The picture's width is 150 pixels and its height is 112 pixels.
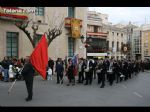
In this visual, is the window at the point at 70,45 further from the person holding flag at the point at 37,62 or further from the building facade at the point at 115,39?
the building facade at the point at 115,39

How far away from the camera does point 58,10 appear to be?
1419 inches

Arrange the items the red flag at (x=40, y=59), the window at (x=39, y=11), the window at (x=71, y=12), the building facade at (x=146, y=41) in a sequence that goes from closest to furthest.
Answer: the red flag at (x=40, y=59)
the window at (x=39, y=11)
the window at (x=71, y=12)
the building facade at (x=146, y=41)

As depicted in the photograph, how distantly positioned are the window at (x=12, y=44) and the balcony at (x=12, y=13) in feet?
5.13

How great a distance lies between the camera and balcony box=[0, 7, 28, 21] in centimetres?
2867

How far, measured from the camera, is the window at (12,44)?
30.2 meters

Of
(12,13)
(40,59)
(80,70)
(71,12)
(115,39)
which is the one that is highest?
(71,12)

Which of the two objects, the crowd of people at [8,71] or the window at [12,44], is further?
the window at [12,44]

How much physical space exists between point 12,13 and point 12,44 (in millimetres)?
2935

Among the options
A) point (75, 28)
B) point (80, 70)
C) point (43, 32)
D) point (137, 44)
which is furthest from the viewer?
point (137, 44)

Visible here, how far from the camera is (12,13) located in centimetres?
2953

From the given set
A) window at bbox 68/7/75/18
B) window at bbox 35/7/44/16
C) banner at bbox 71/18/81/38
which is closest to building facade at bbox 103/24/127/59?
banner at bbox 71/18/81/38

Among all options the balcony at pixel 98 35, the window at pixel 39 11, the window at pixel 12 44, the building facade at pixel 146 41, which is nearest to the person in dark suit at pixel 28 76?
the window at pixel 12 44

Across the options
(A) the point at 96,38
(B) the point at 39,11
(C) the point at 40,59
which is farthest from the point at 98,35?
(C) the point at 40,59

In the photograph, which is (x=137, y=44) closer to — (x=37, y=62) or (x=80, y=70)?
(x=80, y=70)
